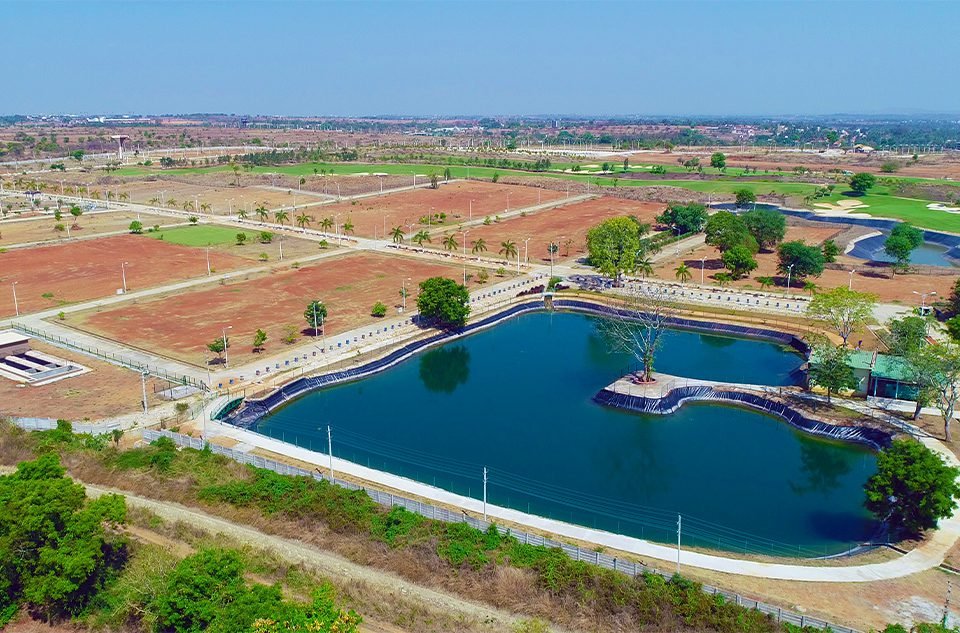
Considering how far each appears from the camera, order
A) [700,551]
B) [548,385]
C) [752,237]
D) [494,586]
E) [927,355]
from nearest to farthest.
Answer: [494,586], [700,551], [927,355], [548,385], [752,237]

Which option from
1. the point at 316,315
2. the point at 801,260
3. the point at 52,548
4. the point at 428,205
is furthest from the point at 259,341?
the point at 428,205

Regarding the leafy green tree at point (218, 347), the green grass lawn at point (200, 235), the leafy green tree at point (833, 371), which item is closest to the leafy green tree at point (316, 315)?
the leafy green tree at point (218, 347)

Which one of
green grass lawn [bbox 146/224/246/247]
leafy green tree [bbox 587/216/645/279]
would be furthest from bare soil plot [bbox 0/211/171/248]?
leafy green tree [bbox 587/216/645/279]

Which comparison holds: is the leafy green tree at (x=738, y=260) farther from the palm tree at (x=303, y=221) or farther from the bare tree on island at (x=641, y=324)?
the palm tree at (x=303, y=221)

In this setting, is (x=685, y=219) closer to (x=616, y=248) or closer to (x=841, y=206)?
(x=616, y=248)

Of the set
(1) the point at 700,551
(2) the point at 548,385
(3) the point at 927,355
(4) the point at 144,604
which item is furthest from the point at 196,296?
(3) the point at 927,355

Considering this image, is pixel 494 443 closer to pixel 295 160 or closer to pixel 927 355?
pixel 927 355
